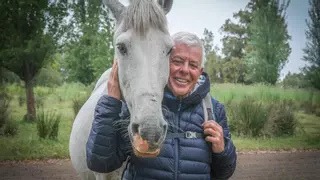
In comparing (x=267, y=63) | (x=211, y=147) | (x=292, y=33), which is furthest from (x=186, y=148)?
(x=292, y=33)

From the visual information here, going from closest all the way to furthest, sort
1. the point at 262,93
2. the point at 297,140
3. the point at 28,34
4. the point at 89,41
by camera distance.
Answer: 1. the point at 28,34
2. the point at 262,93
3. the point at 297,140
4. the point at 89,41

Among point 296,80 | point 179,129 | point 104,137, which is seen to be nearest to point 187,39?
point 179,129

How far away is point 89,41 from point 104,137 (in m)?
3.91

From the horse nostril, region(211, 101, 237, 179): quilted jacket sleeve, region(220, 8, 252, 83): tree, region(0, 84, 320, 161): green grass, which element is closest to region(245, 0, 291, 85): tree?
region(220, 8, 252, 83): tree

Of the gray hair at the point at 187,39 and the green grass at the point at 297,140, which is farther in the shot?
the green grass at the point at 297,140

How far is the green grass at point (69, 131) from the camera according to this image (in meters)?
4.00

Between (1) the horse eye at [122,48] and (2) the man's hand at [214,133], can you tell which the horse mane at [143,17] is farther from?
(2) the man's hand at [214,133]

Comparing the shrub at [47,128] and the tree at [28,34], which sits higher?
the tree at [28,34]

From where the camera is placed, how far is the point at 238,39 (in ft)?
14.5

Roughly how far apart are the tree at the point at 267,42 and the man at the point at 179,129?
9.22ft

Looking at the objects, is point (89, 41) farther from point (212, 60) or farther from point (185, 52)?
point (185, 52)

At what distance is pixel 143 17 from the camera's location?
1049mm

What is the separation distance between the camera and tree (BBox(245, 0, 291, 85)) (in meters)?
3.87

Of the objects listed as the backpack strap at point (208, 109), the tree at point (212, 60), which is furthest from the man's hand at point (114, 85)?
the tree at point (212, 60)
